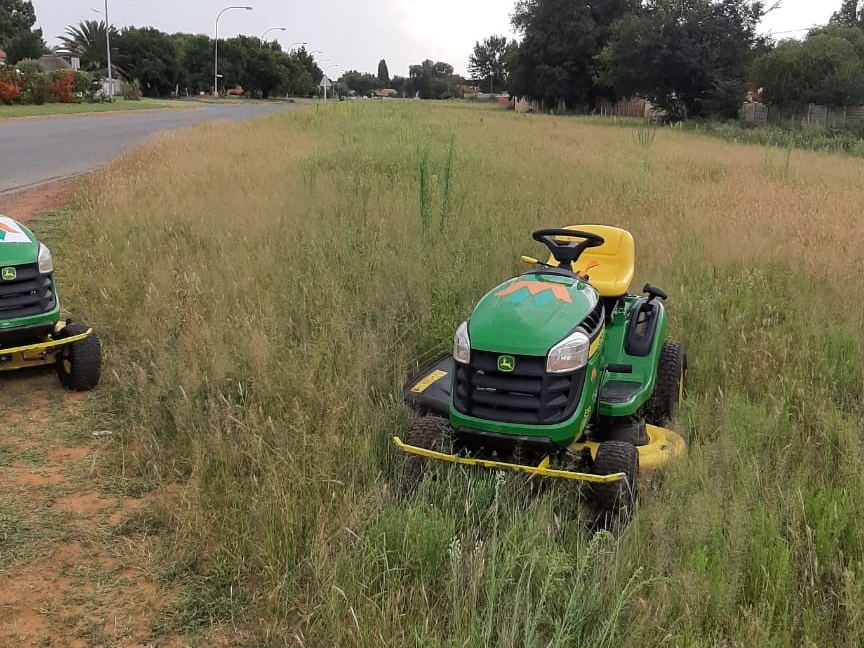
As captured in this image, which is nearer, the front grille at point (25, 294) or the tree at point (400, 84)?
the front grille at point (25, 294)

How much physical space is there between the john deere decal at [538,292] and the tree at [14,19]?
87938 mm

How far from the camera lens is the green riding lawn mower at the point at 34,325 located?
403cm

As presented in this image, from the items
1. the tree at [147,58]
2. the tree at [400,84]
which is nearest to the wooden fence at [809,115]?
the tree at [147,58]

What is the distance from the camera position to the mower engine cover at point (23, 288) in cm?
402

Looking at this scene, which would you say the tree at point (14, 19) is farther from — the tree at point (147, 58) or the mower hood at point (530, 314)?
the mower hood at point (530, 314)

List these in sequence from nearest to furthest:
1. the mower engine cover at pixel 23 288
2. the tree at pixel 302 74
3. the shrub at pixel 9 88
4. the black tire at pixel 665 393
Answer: the black tire at pixel 665 393
the mower engine cover at pixel 23 288
the shrub at pixel 9 88
the tree at pixel 302 74

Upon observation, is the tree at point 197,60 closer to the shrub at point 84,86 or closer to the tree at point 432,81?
the shrub at point 84,86

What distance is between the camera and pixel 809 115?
27.6m

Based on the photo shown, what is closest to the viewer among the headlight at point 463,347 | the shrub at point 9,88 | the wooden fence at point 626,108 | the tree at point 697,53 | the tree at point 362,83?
the headlight at point 463,347

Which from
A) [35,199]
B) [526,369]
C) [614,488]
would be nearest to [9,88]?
[35,199]

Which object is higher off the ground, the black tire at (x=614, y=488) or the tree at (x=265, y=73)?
the tree at (x=265, y=73)

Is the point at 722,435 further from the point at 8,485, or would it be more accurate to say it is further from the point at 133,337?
the point at 133,337

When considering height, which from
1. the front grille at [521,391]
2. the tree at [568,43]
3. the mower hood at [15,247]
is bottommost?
the front grille at [521,391]

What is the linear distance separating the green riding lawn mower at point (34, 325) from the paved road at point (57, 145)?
778cm
